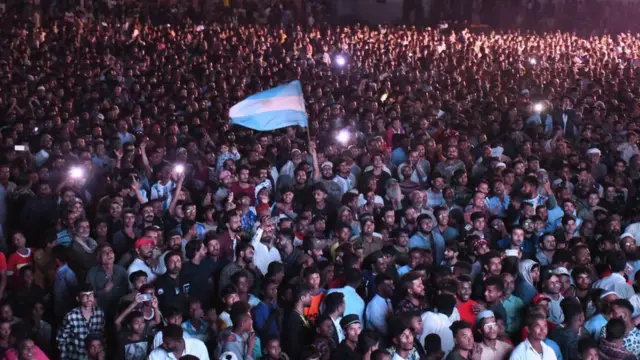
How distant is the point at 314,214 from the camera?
9.91 metres

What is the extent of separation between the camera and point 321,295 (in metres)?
7.97

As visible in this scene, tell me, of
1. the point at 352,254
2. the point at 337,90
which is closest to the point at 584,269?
the point at 352,254

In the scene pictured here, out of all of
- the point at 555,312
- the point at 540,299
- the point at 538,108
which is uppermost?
the point at 540,299

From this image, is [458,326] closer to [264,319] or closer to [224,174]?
[264,319]

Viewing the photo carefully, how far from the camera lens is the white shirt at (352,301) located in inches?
311

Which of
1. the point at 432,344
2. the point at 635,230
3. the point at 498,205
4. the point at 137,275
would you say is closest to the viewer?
the point at 432,344

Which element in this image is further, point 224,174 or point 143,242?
point 224,174

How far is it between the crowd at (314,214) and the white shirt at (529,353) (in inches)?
0.6

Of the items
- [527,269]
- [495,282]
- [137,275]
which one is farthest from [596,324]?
[137,275]

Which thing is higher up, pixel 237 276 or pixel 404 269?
pixel 237 276

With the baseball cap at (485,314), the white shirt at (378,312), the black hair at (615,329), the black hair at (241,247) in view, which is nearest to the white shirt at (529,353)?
the baseball cap at (485,314)

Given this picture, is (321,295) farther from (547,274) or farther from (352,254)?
(547,274)

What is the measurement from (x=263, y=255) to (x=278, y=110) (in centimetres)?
319

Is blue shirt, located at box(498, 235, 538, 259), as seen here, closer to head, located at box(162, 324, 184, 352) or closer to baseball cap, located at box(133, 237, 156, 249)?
baseball cap, located at box(133, 237, 156, 249)
